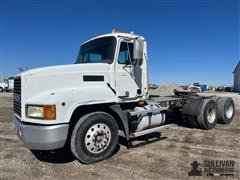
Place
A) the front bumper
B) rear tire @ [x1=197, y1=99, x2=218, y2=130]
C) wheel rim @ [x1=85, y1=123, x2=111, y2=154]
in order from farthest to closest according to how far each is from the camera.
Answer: rear tire @ [x1=197, y1=99, x2=218, y2=130]
wheel rim @ [x1=85, y1=123, x2=111, y2=154]
the front bumper

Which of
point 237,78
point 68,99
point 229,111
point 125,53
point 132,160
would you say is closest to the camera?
point 68,99

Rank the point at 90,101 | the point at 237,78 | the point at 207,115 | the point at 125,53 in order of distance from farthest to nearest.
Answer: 1. the point at 237,78
2. the point at 207,115
3. the point at 125,53
4. the point at 90,101

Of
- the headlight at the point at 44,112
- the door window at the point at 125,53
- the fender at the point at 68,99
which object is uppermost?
the door window at the point at 125,53

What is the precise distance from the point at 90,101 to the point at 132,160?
1.64m

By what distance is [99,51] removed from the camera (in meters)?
5.79

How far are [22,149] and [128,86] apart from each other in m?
3.24

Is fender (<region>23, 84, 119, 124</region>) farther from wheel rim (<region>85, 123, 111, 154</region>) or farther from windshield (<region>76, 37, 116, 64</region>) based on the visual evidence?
windshield (<region>76, 37, 116, 64</region>)

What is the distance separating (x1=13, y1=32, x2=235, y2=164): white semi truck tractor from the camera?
4195 mm

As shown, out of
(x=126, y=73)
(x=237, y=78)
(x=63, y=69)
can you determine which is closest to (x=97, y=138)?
(x=63, y=69)

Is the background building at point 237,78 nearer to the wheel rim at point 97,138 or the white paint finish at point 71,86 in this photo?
the white paint finish at point 71,86

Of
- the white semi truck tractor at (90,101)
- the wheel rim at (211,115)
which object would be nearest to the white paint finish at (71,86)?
the white semi truck tractor at (90,101)

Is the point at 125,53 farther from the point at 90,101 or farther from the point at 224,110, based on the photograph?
the point at 224,110

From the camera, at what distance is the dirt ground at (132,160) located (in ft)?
13.9

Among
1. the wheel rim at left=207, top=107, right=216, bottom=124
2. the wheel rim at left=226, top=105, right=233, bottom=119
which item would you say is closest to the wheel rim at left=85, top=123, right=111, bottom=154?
the wheel rim at left=207, top=107, right=216, bottom=124
